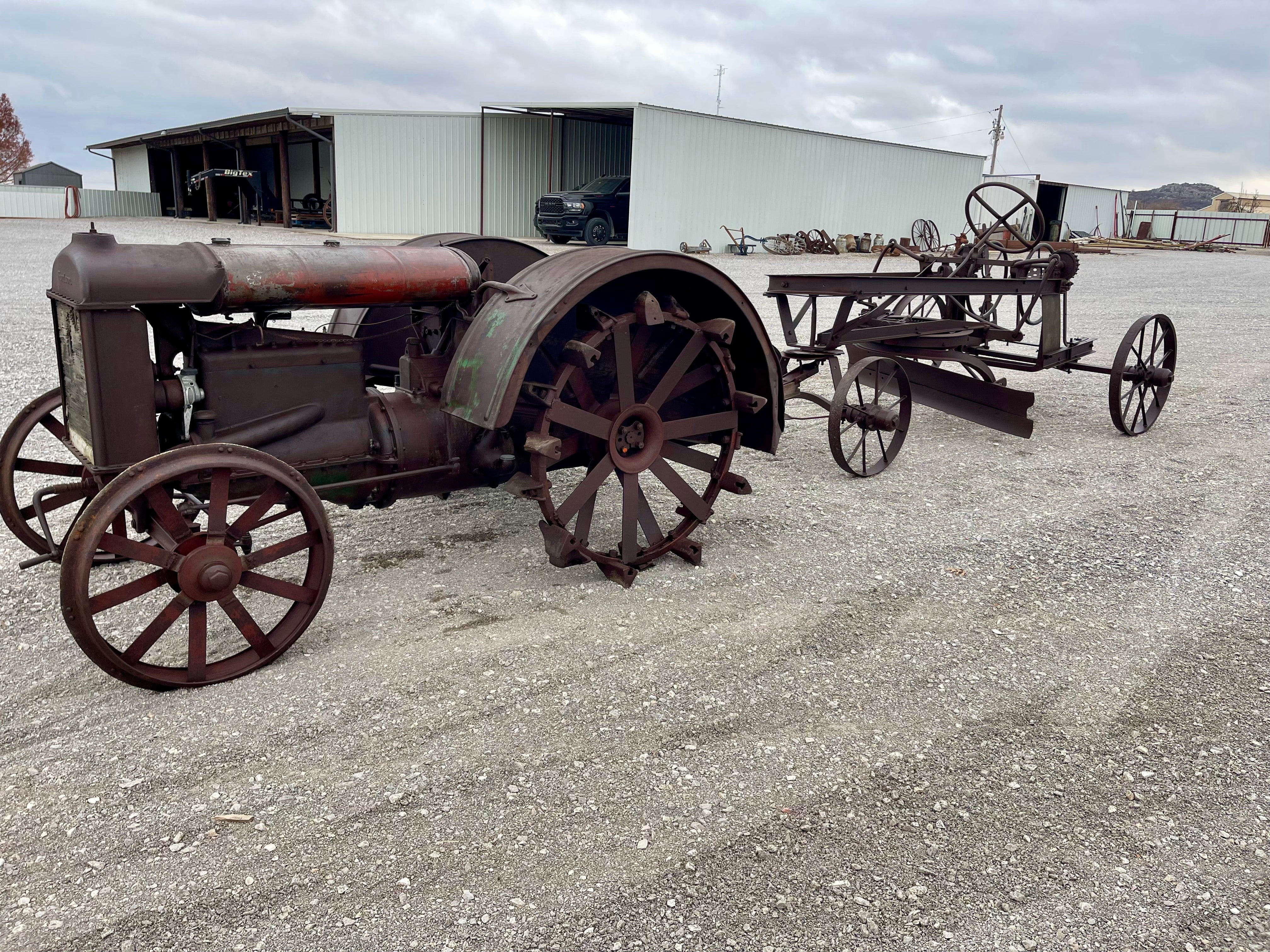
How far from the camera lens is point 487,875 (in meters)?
2.28

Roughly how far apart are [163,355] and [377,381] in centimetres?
138

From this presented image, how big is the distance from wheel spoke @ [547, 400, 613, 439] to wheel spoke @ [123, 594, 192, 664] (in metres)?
1.42

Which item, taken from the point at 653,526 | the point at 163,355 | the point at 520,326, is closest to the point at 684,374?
the point at 653,526

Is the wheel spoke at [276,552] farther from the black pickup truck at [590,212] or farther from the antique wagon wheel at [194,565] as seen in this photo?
the black pickup truck at [590,212]

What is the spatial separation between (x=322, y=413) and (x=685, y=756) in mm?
1873

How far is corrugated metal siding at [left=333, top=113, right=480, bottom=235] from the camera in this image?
73.6 ft

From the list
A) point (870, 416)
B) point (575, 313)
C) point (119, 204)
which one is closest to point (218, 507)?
point (575, 313)

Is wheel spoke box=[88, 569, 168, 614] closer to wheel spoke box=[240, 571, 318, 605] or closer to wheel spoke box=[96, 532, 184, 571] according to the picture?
wheel spoke box=[96, 532, 184, 571]

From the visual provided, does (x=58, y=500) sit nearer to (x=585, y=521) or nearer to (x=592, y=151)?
(x=585, y=521)

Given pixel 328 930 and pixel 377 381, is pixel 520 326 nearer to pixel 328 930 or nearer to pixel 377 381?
pixel 377 381

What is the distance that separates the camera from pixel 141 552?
2.83 meters

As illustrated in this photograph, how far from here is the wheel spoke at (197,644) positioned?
2961mm

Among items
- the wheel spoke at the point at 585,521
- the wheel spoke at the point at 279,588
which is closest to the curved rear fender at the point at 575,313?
the wheel spoke at the point at 585,521

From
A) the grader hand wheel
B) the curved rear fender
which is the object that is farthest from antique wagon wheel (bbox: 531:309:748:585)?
the grader hand wheel
